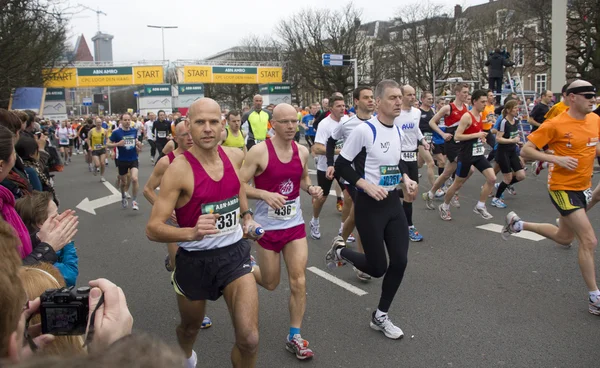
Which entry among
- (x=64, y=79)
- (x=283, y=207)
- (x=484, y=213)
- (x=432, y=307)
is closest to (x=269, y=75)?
(x=64, y=79)

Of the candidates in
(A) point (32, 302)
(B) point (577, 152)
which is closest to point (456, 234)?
(B) point (577, 152)

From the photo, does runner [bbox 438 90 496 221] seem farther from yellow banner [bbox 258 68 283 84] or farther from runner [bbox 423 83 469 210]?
yellow banner [bbox 258 68 283 84]

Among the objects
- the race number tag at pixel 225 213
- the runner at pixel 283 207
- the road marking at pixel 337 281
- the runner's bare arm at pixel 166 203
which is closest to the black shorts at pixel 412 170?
the road marking at pixel 337 281

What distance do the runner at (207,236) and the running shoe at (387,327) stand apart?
5.02 feet

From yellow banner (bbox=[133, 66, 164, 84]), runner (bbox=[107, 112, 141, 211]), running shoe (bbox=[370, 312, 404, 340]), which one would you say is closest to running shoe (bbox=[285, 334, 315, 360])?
running shoe (bbox=[370, 312, 404, 340])

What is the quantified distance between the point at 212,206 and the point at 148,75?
40.3 metres

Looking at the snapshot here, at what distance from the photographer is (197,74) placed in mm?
41250

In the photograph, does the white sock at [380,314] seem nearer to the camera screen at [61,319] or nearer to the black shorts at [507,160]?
the camera screen at [61,319]

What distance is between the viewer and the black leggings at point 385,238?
4.37 m

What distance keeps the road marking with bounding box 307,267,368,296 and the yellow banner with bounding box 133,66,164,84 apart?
37674mm

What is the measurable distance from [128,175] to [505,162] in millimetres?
7839

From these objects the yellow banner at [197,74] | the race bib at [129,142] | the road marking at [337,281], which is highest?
the yellow banner at [197,74]

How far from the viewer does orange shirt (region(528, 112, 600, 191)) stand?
492cm

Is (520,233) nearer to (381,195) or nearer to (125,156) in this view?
(381,195)
